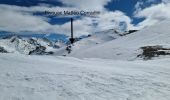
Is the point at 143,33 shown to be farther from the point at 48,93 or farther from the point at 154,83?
the point at 48,93

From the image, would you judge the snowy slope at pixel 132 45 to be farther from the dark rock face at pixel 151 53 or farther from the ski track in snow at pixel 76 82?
the ski track in snow at pixel 76 82

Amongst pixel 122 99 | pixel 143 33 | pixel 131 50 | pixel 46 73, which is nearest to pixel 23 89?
pixel 46 73

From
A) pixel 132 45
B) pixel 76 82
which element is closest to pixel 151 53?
pixel 132 45

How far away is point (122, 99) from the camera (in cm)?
845

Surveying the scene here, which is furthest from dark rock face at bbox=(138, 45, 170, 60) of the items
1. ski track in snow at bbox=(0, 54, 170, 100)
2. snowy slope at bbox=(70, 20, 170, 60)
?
ski track in snow at bbox=(0, 54, 170, 100)

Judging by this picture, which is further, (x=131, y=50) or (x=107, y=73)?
(x=131, y=50)

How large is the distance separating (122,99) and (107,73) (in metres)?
3.09

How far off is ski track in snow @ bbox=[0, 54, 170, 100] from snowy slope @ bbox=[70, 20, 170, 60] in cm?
1453

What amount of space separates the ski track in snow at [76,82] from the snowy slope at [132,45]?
14.5m

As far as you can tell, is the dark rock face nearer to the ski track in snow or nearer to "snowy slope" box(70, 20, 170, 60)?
"snowy slope" box(70, 20, 170, 60)

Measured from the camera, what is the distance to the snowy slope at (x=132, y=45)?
28.5 meters

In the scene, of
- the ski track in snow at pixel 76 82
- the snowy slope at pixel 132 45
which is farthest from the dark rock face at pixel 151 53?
the ski track in snow at pixel 76 82

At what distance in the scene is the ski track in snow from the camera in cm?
859

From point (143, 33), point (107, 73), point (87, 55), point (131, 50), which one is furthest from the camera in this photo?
point (143, 33)
